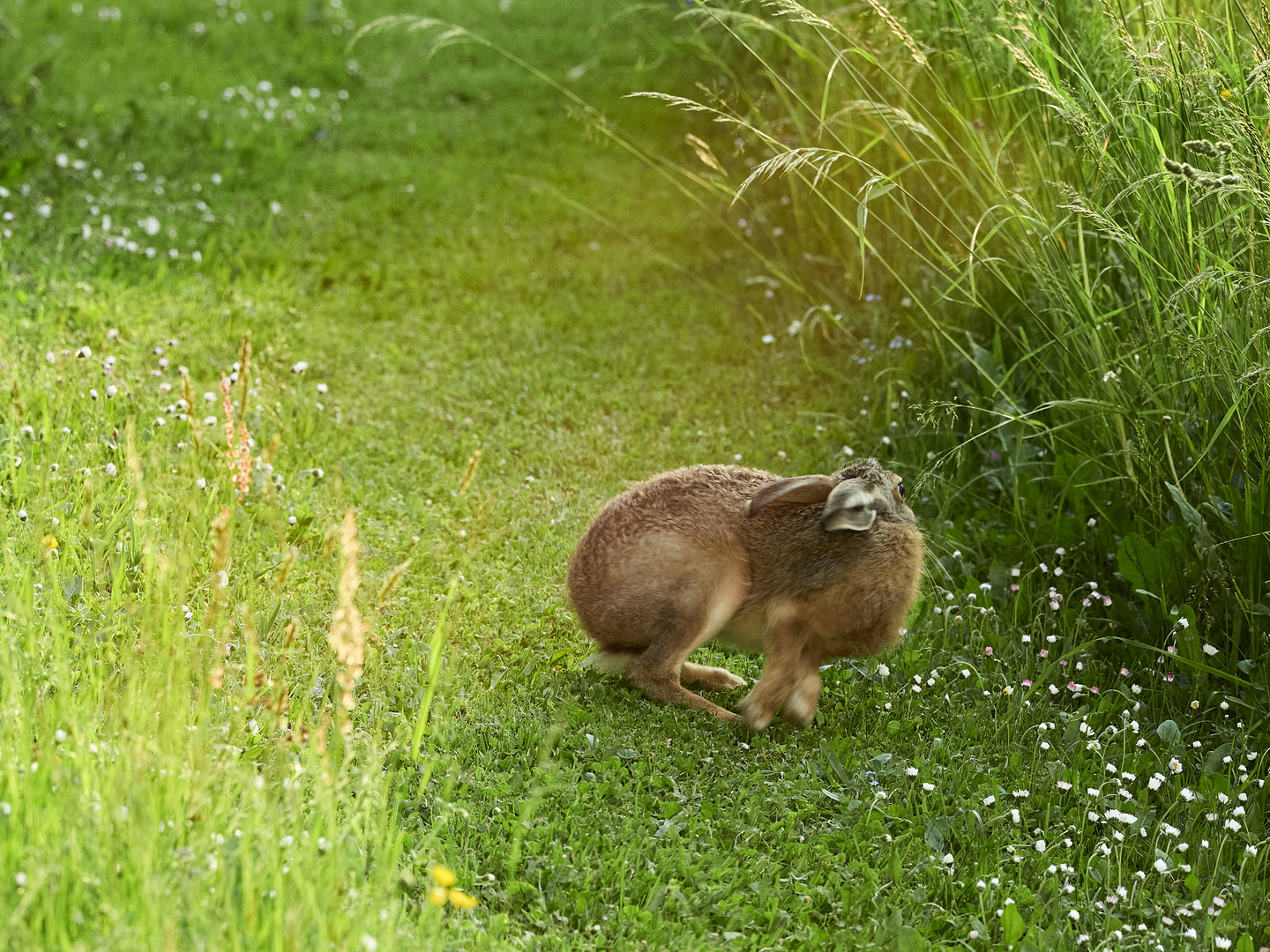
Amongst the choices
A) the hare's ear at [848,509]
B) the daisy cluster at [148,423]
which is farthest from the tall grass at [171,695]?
the hare's ear at [848,509]

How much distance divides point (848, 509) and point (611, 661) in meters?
1.03

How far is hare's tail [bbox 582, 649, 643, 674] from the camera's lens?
4176mm

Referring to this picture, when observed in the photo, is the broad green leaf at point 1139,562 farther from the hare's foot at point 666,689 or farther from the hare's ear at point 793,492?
the hare's foot at point 666,689

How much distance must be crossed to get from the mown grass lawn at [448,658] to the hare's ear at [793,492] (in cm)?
80

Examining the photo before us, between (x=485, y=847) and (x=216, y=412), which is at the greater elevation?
(x=216, y=412)

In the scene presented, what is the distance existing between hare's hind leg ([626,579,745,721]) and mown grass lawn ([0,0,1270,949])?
0.09m

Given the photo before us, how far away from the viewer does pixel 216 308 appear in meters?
6.68

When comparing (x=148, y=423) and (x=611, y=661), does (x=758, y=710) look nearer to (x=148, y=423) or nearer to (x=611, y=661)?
(x=611, y=661)

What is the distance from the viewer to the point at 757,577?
4109mm

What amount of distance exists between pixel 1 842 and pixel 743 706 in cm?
232

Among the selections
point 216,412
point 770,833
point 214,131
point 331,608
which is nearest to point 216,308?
point 216,412

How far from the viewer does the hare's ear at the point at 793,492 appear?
158 inches

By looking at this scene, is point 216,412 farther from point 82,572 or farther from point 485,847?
point 485,847

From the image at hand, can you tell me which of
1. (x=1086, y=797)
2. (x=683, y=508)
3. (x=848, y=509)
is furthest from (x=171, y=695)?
(x=1086, y=797)
